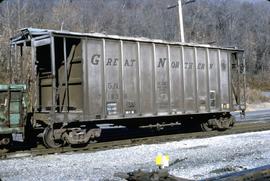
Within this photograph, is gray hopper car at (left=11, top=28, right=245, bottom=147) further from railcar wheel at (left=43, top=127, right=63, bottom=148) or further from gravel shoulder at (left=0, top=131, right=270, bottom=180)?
gravel shoulder at (left=0, top=131, right=270, bottom=180)

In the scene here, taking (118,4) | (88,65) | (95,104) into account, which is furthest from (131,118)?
(118,4)

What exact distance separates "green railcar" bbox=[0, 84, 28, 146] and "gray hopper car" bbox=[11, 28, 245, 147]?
0.71 meters

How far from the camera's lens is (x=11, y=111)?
12406mm

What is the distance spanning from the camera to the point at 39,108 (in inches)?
577

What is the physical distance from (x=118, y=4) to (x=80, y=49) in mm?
72521

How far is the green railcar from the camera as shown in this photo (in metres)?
12.2

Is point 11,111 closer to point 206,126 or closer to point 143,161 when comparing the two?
point 143,161

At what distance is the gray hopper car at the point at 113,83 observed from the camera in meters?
13.2

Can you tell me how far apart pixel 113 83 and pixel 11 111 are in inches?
135

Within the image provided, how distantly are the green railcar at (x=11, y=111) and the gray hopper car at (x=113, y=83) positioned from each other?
2.34 feet

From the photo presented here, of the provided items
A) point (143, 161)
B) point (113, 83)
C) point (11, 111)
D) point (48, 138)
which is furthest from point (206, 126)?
point (11, 111)

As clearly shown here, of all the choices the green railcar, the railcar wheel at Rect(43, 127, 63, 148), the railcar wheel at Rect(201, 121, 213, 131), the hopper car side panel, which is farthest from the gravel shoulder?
the railcar wheel at Rect(201, 121, 213, 131)

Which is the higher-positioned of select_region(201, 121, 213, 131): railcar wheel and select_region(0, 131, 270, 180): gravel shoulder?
select_region(201, 121, 213, 131): railcar wheel

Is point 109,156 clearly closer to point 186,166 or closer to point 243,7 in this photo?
point 186,166
